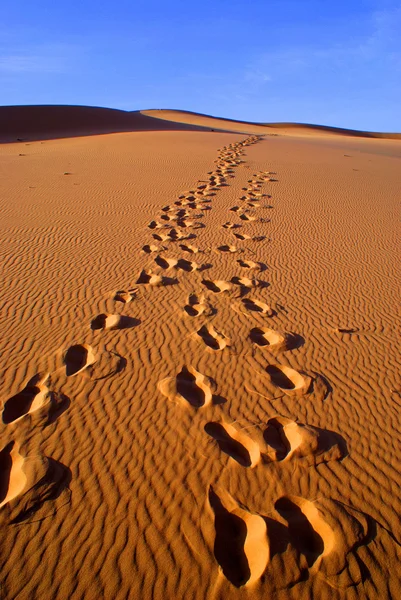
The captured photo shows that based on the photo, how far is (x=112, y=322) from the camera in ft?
14.0

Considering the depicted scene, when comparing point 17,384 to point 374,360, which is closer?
point 17,384

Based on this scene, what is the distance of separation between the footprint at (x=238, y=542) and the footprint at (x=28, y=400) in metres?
1.50

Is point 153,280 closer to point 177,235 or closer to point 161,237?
point 161,237

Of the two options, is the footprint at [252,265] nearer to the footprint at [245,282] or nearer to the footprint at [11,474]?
the footprint at [245,282]

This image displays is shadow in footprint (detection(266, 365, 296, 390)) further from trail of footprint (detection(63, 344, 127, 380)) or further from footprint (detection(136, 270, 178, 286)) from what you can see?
footprint (detection(136, 270, 178, 286))

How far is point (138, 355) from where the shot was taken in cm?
377

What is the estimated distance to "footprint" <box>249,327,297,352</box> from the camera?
3945mm

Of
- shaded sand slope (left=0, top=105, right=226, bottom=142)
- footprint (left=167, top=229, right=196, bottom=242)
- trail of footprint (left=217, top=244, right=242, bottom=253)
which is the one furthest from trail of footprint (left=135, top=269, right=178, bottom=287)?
shaded sand slope (left=0, top=105, right=226, bottom=142)

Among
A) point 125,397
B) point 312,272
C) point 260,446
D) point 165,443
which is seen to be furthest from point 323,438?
point 312,272

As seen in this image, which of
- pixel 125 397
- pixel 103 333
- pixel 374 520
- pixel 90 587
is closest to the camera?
pixel 90 587

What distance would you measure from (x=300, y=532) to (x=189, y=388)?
139 cm

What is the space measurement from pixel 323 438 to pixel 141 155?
13423 millimetres

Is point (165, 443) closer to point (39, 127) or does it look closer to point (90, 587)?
point (90, 587)

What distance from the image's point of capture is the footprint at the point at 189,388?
Result: 321 centimetres
